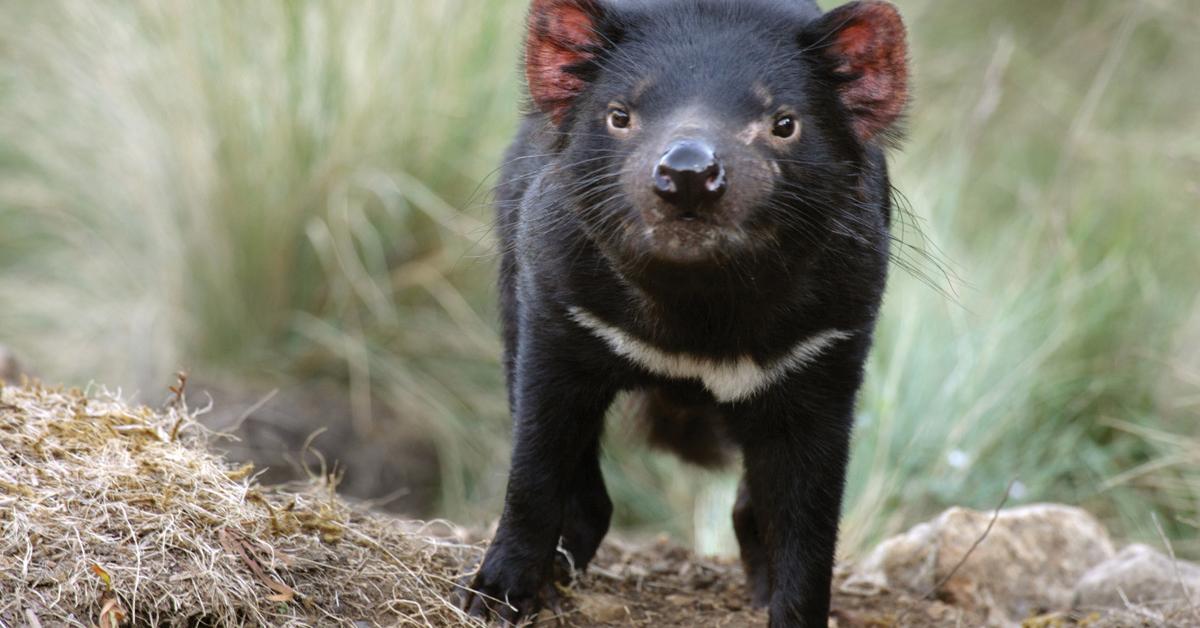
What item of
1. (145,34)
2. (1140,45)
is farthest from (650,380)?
(1140,45)

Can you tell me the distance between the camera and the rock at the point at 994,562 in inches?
149

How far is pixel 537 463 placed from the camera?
2.92 meters

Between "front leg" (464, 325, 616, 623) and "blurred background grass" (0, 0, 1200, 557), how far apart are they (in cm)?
228

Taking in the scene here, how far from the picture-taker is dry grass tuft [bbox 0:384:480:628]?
2445 millimetres

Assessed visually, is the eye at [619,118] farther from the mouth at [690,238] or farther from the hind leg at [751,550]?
Answer: the hind leg at [751,550]

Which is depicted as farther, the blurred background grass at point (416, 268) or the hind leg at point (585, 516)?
the blurred background grass at point (416, 268)

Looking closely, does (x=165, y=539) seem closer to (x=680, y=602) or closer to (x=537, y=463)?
(x=537, y=463)

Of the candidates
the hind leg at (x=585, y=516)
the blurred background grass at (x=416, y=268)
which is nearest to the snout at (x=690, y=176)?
the hind leg at (x=585, y=516)

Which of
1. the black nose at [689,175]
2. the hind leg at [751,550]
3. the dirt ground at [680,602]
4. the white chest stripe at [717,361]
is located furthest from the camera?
the hind leg at [751,550]

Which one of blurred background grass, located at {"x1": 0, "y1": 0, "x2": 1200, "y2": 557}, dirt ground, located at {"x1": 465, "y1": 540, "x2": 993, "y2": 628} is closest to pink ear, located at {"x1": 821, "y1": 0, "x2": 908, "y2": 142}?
dirt ground, located at {"x1": 465, "y1": 540, "x2": 993, "y2": 628}

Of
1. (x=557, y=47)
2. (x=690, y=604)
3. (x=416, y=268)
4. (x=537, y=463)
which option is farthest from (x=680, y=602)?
(x=416, y=268)

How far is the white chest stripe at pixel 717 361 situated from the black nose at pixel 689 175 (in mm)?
517

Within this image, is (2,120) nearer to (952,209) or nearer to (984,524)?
(952,209)

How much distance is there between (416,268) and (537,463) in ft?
10.2
